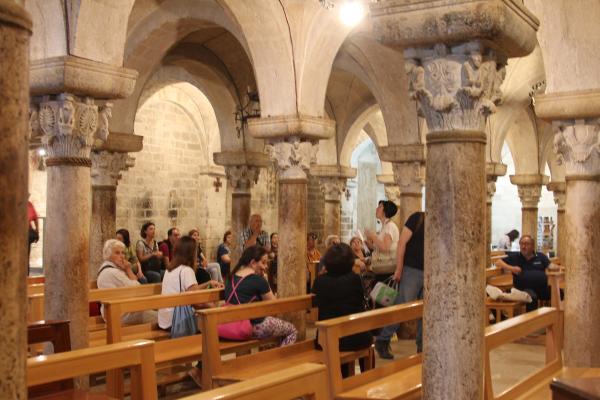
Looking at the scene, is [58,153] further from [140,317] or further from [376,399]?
[376,399]

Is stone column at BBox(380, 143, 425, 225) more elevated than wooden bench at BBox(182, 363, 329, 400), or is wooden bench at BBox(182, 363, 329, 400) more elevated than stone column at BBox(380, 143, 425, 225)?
stone column at BBox(380, 143, 425, 225)

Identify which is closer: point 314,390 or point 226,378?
point 314,390

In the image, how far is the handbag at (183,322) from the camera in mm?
6070

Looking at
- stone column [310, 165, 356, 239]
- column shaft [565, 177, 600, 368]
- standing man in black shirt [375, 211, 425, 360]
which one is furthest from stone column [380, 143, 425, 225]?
column shaft [565, 177, 600, 368]

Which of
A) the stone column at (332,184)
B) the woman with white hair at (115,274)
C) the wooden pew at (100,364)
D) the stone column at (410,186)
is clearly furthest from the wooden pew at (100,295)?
the stone column at (332,184)

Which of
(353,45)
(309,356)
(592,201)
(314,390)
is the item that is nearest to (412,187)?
(353,45)

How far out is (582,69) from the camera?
5.72m

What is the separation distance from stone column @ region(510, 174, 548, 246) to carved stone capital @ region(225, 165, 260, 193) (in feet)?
22.6

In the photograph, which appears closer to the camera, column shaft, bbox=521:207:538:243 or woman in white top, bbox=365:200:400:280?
woman in white top, bbox=365:200:400:280

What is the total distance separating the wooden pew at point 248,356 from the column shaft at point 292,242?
205cm

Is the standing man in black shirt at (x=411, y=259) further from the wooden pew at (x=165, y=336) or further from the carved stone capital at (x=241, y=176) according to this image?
the carved stone capital at (x=241, y=176)

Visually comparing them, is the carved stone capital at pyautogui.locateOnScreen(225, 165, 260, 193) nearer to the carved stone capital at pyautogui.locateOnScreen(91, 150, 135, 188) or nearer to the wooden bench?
the carved stone capital at pyautogui.locateOnScreen(91, 150, 135, 188)

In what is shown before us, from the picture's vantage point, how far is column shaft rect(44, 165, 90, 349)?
17.6 feet

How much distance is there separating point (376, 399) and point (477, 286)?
914 millimetres
